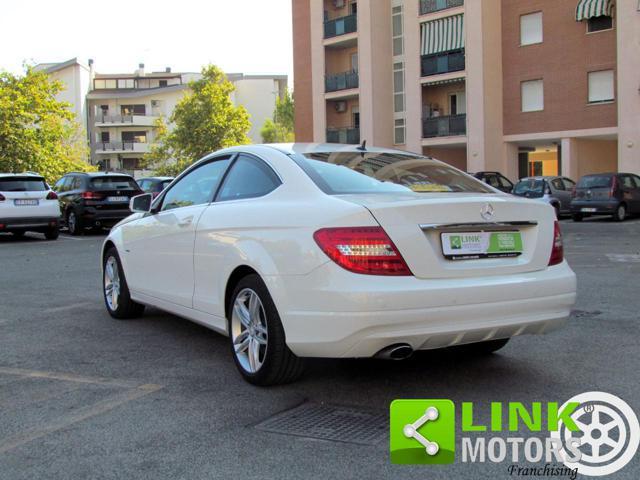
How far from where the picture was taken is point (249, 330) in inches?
181

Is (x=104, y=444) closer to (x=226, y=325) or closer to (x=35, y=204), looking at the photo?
(x=226, y=325)

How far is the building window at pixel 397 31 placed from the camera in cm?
3789

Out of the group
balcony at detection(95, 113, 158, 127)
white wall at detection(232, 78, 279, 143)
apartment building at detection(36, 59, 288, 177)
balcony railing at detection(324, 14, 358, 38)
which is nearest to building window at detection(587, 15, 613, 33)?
balcony railing at detection(324, 14, 358, 38)

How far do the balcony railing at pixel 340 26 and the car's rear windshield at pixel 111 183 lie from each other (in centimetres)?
2152

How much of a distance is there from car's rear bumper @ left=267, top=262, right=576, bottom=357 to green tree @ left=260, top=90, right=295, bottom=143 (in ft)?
248

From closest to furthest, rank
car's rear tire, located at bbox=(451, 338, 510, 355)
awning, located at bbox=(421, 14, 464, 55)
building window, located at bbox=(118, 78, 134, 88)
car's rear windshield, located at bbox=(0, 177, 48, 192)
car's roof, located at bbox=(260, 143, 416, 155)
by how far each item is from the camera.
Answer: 1. car's roof, located at bbox=(260, 143, 416, 155)
2. car's rear tire, located at bbox=(451, 338, 510, 355)
3. car's rear windshield, located at bbox=(0, 177, 48, 192)
4. awning, located at bbox=(421, 14, 464, 55)
5. building window, located at bbox=(118, 78, 134, 88)

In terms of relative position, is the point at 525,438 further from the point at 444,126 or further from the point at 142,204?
the point at 444,126

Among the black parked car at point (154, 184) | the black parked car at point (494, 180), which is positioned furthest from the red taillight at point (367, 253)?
the black parked car at point (494, 180)

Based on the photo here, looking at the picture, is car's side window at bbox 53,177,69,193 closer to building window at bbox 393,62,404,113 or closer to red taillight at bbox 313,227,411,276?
red taillight at bbox 313,227,411,276

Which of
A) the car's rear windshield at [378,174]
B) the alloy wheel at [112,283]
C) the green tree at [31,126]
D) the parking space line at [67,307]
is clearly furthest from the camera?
the green tree at [31,126]

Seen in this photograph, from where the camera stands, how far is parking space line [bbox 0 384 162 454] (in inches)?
145

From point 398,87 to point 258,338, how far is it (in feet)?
114

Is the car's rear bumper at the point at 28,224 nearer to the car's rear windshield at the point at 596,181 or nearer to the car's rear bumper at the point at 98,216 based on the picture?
the car's rear bumper at the point at 98,216

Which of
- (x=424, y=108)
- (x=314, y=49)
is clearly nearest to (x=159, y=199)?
(x=424, y=108)
